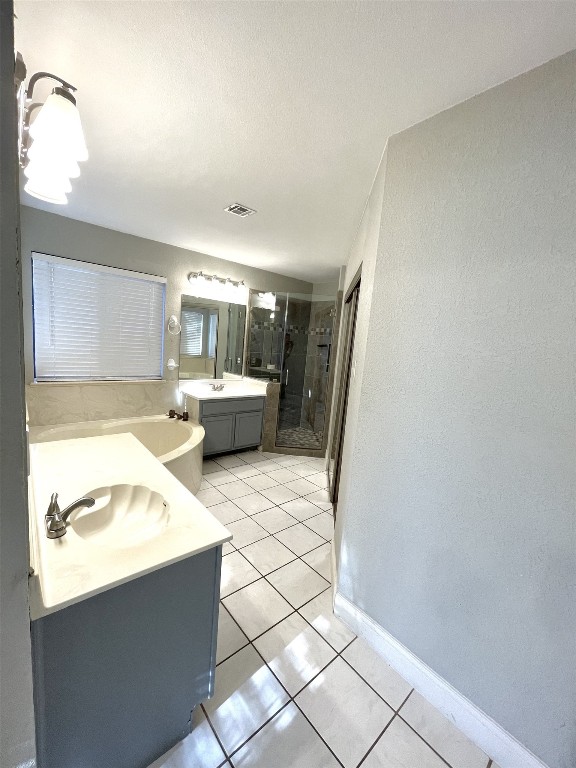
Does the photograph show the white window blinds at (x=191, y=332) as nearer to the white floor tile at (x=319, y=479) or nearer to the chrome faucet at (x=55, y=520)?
the white floor tile at (x=319, y=479)

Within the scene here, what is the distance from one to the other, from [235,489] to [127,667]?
77.4 inches

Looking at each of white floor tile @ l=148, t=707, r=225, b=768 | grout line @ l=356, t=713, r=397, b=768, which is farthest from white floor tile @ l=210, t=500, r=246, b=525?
grout line @ l=356, t=713, r=397, b=768

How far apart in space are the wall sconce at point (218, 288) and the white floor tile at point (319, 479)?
2.36 metres

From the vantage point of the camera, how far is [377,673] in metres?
1.32

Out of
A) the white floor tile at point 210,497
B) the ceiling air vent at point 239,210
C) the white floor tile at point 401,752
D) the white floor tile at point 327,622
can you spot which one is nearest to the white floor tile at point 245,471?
the white floor tile at point 210,497

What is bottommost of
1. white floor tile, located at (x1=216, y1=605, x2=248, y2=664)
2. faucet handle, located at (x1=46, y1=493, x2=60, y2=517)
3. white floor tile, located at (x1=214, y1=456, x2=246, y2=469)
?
white floor tile, located at (x1=216, y1=605, x2=248, y2=664)

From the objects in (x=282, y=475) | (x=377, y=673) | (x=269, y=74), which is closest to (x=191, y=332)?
(x=282, y=475)

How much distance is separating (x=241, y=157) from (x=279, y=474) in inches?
110

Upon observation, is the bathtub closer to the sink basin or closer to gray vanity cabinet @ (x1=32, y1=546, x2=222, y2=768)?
the sink basin

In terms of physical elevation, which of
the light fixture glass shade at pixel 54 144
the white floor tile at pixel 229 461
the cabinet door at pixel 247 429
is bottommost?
the white floor tile at pixel 229 461

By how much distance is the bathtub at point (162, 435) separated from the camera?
94.8 inches

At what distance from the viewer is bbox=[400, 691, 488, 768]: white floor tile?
1065mm

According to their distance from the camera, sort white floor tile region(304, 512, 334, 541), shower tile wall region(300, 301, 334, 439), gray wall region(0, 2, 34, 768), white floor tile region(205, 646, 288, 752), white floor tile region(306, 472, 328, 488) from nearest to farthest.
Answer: gray wall region(0, 2, 34, 768) < white floor tile region(205, 646, 288, 752) < white floor tile region(304, 512, 334, 541) < white floor tile region(306, 472, 328, 488) < shower tile wall region(300, 301, 334, 439)

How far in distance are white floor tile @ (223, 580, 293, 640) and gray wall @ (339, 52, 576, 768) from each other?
59 cm
